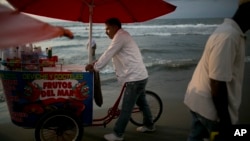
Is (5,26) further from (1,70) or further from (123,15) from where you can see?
(123,15)

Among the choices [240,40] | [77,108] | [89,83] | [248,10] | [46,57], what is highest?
[248,10]

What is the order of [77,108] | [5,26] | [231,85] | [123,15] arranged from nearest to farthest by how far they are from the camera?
[5,26]
[231,85]
[77,108]
[123,15]

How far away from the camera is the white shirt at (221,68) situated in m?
2.23

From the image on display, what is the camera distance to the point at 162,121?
5637 millimetres

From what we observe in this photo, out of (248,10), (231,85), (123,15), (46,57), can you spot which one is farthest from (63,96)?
(248,10)

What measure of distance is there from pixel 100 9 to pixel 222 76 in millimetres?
3260

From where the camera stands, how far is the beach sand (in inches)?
190

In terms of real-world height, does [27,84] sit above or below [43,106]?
above

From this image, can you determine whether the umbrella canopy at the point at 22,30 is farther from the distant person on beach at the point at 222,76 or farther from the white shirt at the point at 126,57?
the white shirt at the point at 126,57

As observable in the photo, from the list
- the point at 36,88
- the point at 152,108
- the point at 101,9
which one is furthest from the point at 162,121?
the point at 36,88

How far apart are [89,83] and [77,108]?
1.28 ft

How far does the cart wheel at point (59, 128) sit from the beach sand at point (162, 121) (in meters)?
0.55

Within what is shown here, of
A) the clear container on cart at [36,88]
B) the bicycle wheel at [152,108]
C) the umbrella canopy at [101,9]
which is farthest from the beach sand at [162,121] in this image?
the umbrella canopy at [101,9]

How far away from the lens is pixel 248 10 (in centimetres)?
226
